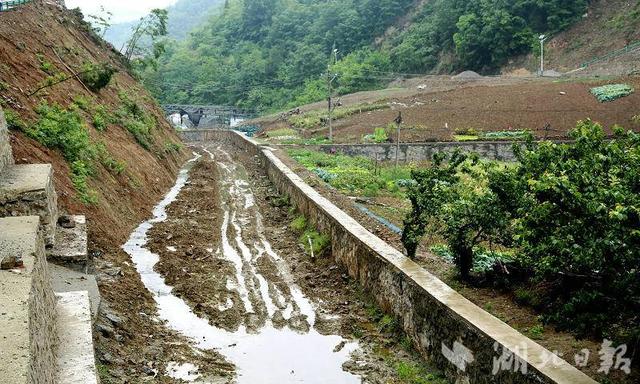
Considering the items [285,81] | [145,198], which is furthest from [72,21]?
[285,81]

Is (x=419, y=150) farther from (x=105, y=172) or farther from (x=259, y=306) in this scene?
(x=259, y=306)

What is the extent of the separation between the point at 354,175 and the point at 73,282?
15857 millimetres

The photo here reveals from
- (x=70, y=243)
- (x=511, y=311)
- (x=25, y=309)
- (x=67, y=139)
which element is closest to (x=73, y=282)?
(x=70, y=243)

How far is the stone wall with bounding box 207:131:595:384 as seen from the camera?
6371 millimetres

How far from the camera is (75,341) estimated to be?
6859mm

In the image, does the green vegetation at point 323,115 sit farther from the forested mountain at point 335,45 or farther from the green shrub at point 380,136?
the forested mountain at point 335,45

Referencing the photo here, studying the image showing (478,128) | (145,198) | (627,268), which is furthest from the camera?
(478,128)

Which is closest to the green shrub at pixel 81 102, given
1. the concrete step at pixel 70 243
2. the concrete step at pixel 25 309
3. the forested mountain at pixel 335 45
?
the concrete step at pixel 70 243

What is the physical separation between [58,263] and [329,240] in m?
6.34

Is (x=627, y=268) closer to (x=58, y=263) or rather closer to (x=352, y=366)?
(x=352, y=366)

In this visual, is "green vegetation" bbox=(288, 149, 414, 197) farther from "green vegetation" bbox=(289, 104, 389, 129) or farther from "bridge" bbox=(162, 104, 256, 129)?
"bridge" bbox=(162, 104, 256, 129)

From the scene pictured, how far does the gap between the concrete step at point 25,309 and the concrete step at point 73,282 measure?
63.3 inches

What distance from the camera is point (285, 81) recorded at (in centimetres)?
9200

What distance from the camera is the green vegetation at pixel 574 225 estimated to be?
20.4 feet
